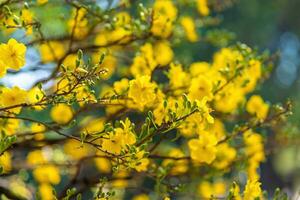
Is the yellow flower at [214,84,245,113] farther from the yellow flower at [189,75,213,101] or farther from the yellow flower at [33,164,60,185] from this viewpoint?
the yellow flower at [33,164,60,185]

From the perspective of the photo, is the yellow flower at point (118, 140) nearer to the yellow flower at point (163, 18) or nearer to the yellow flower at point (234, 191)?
the yellow flower at point (234, 191)

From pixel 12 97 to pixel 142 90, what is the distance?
329 millimetres

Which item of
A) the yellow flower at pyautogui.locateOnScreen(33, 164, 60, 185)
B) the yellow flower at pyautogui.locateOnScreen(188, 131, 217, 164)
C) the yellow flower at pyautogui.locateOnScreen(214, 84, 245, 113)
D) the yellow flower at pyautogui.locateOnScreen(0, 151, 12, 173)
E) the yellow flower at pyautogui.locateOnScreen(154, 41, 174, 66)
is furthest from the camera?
the yellow flower at pyautogui.locateOnScreen(33, 164, 60, 185)

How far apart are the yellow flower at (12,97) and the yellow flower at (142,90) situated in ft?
0.91

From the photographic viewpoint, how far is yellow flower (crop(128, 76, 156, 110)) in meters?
1.52

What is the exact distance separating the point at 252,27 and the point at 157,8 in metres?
8.36

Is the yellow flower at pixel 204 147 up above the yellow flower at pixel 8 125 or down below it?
below

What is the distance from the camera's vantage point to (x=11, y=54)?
1.43 m

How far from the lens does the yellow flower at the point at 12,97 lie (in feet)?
4.88

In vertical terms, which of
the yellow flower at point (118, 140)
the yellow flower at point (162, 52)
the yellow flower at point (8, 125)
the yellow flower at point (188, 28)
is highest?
the yellow flower at point (188, 28)

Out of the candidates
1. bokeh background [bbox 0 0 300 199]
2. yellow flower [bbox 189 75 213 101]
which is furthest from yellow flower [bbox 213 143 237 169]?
bokeh background [bbox 0 0 300 199]

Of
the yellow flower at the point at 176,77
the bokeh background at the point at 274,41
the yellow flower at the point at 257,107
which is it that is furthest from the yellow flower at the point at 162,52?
the bokeh background at the point at 274,41

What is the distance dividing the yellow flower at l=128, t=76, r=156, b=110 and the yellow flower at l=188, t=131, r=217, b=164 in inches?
8.1

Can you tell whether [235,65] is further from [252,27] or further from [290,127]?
[252,27]
